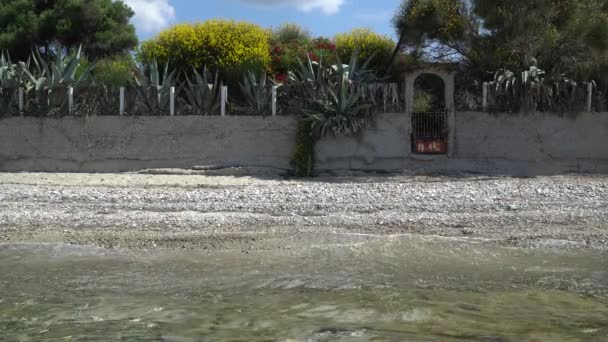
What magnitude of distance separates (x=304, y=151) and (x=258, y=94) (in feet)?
5.82

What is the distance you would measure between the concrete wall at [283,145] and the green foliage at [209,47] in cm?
332

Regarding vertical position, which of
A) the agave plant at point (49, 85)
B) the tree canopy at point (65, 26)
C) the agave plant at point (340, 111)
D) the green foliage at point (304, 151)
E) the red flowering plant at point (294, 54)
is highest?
the tree canopy at point (65, 26)

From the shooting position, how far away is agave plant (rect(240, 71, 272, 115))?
15562 millimetres

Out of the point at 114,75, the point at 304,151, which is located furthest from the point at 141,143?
the point at 304,151

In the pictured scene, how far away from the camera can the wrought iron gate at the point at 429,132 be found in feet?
50.5

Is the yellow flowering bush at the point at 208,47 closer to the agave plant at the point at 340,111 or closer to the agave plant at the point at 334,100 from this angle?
the agave plant at the point at 334,100

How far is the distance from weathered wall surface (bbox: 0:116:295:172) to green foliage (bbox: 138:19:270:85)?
3219 millimetres

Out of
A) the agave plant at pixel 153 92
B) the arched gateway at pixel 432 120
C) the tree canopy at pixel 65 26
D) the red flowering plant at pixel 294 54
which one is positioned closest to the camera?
the arched gateway at pixel 432 120

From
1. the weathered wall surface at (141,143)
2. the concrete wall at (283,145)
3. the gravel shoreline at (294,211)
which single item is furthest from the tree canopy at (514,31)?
the weathered wall surface at (141,143)

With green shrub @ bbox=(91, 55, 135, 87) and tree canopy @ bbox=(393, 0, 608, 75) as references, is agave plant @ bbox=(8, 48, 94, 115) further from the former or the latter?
tree canopy @ bbox=(393, 0, 608, 75)

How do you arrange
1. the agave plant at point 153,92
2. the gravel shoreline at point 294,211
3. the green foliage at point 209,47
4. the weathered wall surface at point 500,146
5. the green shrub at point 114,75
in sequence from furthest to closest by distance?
the green foliage at point 209,47 → the green shrub at point 114,75 → the agave plant at point 153,92 → the weathered wall surface at point 500,146 → the gravel shoreline at point 294,211

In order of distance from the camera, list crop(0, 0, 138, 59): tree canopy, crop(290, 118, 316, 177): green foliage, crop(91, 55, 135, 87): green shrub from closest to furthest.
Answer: crop(290, 118, 316, 177): green foliage, crop(91, 55, 135, 87): green shrub, crop(0, 0, 138, 59): tree canopy

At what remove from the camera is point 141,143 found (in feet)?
51.0

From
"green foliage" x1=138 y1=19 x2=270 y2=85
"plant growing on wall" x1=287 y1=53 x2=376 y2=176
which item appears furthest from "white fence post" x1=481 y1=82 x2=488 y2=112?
"green foliage" x1=138 y1=19 x2=270 y2=85
